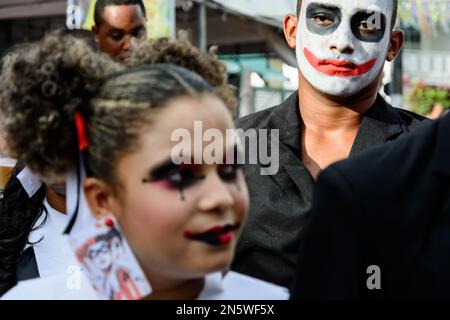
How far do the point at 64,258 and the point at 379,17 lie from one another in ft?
4.41

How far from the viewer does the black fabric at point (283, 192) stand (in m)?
2.17

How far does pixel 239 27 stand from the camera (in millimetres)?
10734

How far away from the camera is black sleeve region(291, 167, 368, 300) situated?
1.42 meters

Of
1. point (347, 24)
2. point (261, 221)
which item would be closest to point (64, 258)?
point (261, 221)

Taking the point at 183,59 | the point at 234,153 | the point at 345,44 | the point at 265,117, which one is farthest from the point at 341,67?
the point at 234,153

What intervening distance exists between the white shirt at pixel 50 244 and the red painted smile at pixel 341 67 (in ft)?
3.24

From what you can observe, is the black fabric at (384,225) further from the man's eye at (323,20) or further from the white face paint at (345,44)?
the man's eye at (323,20)

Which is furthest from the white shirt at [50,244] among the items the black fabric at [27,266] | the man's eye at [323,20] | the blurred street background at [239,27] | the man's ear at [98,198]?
the blurred street background at [239,27]

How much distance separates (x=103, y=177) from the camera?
5.24 feet

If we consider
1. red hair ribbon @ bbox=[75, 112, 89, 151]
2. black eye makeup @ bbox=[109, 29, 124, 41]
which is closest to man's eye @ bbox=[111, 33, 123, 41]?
black eye makeup @ bbox=[109, 29, 124, 41]

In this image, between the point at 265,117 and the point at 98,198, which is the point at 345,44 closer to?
the point at 265,117

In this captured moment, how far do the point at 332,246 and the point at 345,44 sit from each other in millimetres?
1246

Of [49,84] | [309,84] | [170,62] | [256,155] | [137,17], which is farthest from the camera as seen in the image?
[137,17]

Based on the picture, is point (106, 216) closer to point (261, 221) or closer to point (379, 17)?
point (261, 221)
